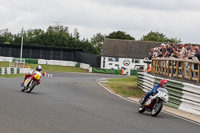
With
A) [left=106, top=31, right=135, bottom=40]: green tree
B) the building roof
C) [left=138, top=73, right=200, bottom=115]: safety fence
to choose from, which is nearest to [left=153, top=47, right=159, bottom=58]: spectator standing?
[left=138, top=73, right=200, bottom=115]: safety fence

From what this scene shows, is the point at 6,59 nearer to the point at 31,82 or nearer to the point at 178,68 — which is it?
the point at 31,82

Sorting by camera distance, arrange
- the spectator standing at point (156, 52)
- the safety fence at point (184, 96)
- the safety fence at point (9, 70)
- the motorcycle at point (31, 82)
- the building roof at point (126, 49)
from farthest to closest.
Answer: the building roof at point (126, 49) → the safety fence at point (9, 70) → the spectator standing at point (156, 52) → the motorcycle at point (31, 82) → the safety fence at point (184, 96)

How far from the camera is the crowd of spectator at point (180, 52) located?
61.1ft

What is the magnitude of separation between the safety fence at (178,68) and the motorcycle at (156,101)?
11.1 feet

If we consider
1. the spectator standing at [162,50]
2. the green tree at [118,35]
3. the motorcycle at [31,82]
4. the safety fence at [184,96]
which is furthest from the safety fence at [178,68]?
the green tree at [118,35]

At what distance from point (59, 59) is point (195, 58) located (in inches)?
2532

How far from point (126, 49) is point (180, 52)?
232ft

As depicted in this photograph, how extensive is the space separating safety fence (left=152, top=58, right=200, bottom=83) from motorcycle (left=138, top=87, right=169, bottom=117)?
3.39m

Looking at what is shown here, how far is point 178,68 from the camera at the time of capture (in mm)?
20547

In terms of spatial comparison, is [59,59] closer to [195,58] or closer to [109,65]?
[109,65]

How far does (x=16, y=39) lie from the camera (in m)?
111

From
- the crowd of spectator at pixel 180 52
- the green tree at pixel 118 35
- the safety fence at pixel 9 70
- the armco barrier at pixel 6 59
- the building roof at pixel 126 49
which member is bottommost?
the safety fence at pixel 9 70

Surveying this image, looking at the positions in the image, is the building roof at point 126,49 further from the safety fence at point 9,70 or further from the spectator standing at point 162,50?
the spectator standing at point 162,50

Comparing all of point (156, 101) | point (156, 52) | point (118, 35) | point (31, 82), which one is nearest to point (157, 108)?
point (156, 101)
